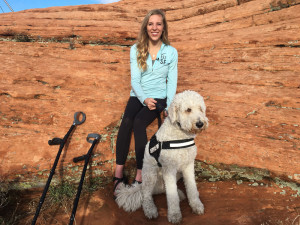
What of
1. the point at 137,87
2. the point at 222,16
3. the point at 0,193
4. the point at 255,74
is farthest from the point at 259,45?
the point at 0,193

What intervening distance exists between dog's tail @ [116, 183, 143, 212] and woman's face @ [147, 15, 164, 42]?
10.9 feet

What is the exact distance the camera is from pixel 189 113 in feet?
10.3

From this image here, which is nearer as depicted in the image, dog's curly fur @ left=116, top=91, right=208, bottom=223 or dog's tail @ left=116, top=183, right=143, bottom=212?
dog's curly fur @ left=116, top=91, right=208, bottom=223

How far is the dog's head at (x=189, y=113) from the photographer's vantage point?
A: 2.98 metres

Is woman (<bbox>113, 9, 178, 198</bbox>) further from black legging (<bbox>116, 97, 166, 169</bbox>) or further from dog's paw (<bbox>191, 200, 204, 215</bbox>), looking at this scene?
dog's paw (<bbox>191, 200, 204, 215</bbox>)

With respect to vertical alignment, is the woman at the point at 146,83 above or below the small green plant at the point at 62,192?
above

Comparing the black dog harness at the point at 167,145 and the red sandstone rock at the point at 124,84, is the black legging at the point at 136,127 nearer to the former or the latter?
the black dog harness at the point at 167,145

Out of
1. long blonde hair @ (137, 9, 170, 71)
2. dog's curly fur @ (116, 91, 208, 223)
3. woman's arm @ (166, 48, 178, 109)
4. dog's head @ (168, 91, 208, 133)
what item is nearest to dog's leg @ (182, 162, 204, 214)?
dog's curly fur @ (116, 91, 208, 223)

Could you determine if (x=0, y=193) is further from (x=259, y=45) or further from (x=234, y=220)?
(x=259, y=45)

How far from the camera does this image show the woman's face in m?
4.09

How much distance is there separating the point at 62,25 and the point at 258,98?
308 inches

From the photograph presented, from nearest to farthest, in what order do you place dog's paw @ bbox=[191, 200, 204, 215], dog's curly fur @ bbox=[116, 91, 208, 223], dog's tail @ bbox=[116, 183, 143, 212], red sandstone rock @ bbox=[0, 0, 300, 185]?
dog's curly fur @ bbox=[116, 91, 208, 223]
dog's paw @ bbox=[191, 200, 204, 215]
dog's tail @ bbox=[116, 183, 143, 212]
red sandstone rock @ bbox=[0, 0, 300, 185]

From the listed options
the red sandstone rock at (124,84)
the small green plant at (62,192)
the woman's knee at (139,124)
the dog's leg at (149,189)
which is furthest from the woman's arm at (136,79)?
the small green plant at (62,192)

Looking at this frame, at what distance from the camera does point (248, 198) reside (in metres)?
3.83
